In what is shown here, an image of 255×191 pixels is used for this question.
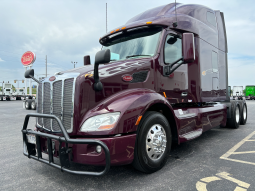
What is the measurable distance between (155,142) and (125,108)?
2.61ft

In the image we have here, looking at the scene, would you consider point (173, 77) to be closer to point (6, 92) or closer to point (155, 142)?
point (155, 142)

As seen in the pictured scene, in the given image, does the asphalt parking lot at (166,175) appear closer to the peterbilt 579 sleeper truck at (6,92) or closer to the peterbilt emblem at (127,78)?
the peterbilt emblem at (127,78)

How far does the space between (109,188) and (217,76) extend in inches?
174

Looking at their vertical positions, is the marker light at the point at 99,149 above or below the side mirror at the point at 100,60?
below

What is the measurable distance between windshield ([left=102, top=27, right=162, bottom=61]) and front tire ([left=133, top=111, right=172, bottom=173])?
1.21m

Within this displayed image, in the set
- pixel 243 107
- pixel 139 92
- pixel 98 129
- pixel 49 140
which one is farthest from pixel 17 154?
pixel 243 107

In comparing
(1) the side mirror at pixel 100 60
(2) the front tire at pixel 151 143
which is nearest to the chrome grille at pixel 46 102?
(1) the side mirror at pixel 100 60

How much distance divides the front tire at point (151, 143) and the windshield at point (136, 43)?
1.21 meters

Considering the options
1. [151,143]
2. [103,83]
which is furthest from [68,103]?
[151,143]

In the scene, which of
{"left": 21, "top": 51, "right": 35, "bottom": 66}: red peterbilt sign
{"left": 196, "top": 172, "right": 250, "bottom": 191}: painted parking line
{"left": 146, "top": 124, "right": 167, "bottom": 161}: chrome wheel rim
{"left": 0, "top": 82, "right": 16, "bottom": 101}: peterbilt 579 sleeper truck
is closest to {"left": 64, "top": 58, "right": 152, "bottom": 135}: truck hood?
{"left": 146, "top": 124, "right": 167, "bottom": 161}: chrome wheel rim

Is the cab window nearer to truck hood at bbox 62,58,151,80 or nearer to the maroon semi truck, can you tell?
the maroon semi truck

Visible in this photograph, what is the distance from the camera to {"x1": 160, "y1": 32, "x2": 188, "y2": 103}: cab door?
3746 mm

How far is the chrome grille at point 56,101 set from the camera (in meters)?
2.98

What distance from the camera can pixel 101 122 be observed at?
2637 mm
